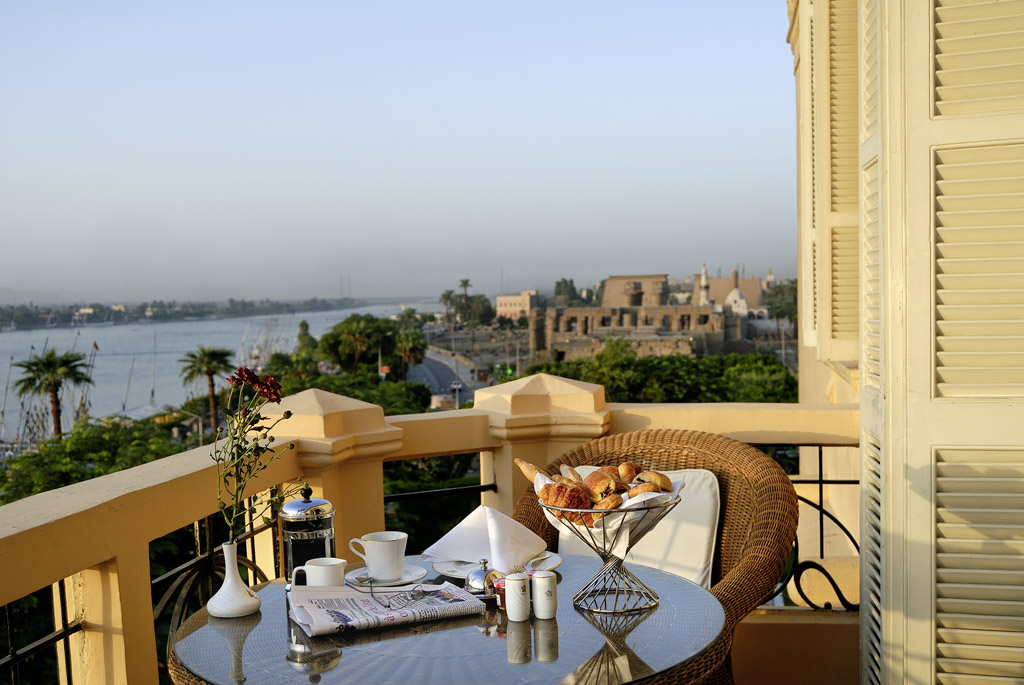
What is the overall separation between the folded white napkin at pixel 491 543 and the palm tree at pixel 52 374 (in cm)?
2874

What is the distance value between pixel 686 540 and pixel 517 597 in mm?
909

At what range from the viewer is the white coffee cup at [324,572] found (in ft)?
5.29

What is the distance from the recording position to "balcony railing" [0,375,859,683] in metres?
1.64

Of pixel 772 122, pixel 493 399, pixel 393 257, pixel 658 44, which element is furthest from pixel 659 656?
pixel 393 257

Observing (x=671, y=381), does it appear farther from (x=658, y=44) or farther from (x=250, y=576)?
(x=250, y=576)

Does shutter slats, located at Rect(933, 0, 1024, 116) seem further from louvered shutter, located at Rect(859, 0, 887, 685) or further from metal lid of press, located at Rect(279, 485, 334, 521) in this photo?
metal lid of press, located at Rect(279, 485, 334, 521)

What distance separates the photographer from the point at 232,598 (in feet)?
5.17

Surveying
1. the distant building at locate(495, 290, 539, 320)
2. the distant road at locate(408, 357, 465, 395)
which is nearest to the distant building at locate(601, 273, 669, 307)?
the distant building at locate(495, 290, 539, 320)

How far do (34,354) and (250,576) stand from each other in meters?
29.3

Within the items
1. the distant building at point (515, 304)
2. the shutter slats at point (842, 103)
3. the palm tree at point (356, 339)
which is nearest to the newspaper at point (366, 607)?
the shutter slats at point (842, 103)

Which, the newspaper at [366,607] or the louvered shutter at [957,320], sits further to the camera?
the louvered shutter at [957,320]

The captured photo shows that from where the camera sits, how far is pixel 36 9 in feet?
164

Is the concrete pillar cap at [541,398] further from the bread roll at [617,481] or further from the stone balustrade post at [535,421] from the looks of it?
the bread roll at [617,481]

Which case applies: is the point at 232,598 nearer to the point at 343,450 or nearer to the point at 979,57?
the point at 343,450
